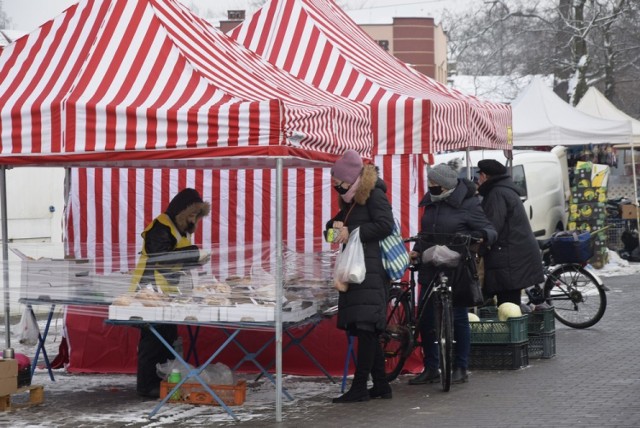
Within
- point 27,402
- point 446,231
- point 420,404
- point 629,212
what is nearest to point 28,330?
point 27,402

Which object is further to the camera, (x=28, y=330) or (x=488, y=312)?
(x=488, y=312)

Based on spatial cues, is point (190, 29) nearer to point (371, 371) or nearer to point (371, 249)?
point (371, 249)

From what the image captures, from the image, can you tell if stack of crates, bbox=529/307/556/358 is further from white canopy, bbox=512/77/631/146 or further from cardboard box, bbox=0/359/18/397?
white canopy, bbox=512/77/631/146

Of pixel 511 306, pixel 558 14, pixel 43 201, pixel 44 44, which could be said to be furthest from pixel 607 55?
pixel 44 44

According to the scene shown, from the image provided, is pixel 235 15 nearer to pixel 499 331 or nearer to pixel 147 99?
pixel 499 331

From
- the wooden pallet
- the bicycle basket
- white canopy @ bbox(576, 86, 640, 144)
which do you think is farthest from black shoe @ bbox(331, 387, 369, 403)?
white canopy @ bbox(576, 86, 640, 144)

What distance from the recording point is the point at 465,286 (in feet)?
32.8

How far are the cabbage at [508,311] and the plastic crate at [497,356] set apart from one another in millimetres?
277

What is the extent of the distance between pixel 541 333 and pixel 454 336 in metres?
1.83

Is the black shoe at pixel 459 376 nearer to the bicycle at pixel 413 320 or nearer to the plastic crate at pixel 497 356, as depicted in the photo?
the bicycle at pixel 413 320

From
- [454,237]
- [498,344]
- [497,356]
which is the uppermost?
[454,237]

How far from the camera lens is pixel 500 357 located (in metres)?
11.0

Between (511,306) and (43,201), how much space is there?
808cm

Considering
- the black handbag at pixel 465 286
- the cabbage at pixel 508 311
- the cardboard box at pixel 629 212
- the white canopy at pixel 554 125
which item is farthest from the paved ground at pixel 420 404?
the cardboard box at pixel 629 212
